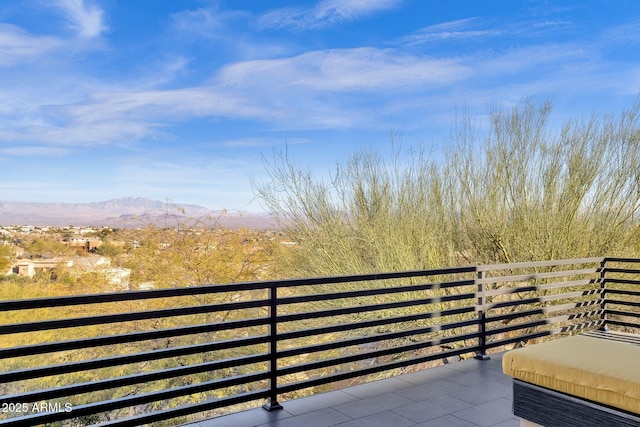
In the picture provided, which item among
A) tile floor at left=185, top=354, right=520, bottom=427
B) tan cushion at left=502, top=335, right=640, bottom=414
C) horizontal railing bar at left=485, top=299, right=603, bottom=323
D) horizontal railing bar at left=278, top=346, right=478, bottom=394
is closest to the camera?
tan cushion at left=502, top=335, right=640, bottom=414

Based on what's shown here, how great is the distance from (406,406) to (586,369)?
1.19m

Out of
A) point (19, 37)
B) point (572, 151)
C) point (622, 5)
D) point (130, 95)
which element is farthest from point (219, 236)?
point (622, 5)

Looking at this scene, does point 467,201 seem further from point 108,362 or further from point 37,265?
point 37,265

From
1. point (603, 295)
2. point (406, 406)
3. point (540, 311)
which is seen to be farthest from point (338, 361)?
point (603, 295)

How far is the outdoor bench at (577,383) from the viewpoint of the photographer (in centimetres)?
207

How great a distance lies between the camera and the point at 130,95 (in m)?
10.8

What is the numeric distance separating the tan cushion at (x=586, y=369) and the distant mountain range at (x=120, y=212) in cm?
737

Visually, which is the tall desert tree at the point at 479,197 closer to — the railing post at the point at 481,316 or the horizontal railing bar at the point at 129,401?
the railing post at the point at 481,316

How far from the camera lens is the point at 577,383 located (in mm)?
2209

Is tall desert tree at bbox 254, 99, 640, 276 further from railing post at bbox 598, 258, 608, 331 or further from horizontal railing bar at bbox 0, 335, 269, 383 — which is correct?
horizontal railing bar at bbox 0, 335, 269, 383

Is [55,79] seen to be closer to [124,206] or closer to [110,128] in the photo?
[110,128]

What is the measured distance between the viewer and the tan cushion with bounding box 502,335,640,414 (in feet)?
6.78

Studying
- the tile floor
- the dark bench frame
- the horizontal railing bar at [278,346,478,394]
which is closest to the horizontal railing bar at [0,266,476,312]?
the horizontal railing bar at [278,346,478,394]

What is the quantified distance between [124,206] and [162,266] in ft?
5.73
